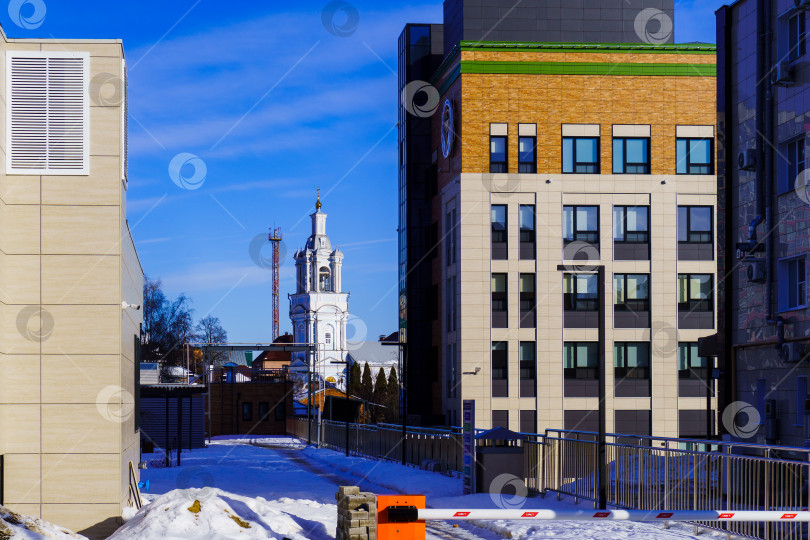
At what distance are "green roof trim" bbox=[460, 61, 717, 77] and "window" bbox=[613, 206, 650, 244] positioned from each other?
680cm

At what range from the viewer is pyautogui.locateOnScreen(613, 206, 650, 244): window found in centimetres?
5284

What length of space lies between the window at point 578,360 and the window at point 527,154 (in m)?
9.06

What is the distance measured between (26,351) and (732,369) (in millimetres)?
19812

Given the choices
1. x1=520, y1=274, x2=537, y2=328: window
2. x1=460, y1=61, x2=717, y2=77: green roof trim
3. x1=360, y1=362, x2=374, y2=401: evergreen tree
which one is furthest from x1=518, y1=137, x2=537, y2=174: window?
x1=360, y1=362, x2=374, y2=401: evergreen tree

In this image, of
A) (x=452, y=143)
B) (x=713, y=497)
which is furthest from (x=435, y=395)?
(x=713, y=497)

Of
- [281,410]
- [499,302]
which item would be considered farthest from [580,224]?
[281,410]

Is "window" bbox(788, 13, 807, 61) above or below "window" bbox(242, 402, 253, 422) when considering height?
above

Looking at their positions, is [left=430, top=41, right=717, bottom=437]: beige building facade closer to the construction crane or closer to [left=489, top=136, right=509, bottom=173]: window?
[left=489, top=136, right=509, bottom=173]: window

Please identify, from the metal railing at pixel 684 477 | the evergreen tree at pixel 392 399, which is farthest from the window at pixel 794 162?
the evergreen tree at pixel 392 399

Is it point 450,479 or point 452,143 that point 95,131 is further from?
point 452,143

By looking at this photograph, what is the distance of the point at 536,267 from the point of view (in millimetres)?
52656

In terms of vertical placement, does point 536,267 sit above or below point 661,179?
below

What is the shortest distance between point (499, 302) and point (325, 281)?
130 metres

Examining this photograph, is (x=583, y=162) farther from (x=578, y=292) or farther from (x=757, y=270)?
(x=757, y=270)
